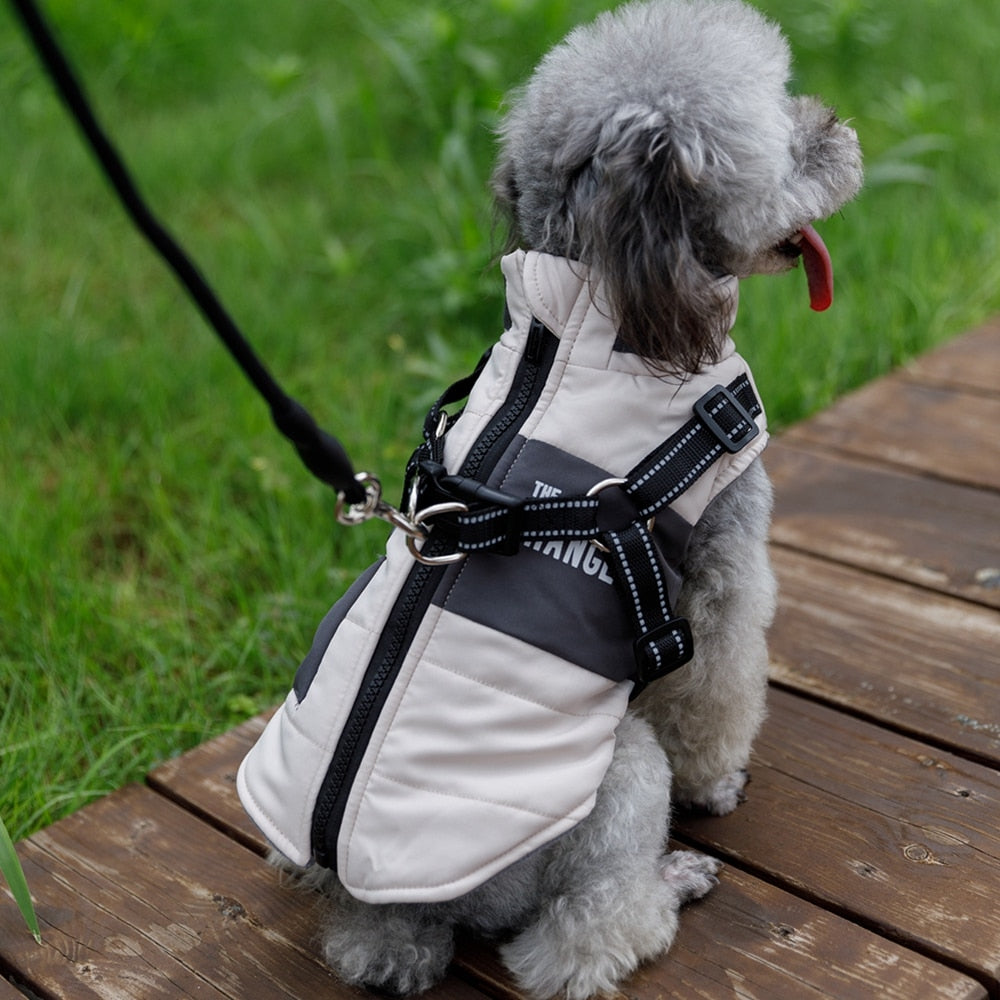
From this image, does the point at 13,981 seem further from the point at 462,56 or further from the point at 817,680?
the point at 462,56

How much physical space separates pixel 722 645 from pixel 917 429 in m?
1.62

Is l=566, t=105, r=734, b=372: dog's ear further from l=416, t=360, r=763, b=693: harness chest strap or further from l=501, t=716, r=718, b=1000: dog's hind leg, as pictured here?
l=501, t=716, r=718, b=1000: dog's hind leg

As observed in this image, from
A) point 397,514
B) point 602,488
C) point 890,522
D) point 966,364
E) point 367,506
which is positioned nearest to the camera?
point 367,506

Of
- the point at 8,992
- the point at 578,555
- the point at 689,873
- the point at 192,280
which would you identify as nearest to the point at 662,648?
the point at 578,555

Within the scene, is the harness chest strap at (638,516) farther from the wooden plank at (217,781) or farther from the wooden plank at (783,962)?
the wooden plank at (217,781)

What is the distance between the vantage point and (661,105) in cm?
148

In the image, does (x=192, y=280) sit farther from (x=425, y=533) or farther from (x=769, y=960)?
(x=769, y=960)

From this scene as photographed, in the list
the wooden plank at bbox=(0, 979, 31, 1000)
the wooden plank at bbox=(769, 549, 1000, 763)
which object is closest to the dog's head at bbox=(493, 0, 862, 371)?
the wooden plank at bbox=(769, 549, 1000, 763)

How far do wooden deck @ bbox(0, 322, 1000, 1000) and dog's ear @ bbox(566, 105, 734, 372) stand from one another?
86 cm

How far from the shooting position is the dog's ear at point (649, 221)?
1457mm

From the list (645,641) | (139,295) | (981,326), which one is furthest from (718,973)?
(139,295)

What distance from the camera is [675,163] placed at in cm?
145

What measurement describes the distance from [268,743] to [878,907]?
35.8 inches

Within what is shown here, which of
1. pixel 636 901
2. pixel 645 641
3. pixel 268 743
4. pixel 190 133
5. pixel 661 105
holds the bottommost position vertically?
pixel 636 901
